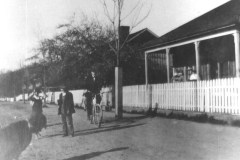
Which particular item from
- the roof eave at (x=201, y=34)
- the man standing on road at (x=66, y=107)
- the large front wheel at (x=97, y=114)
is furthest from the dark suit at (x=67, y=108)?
the roof eave at (x=201, y=34)

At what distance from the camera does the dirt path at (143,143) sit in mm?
8391

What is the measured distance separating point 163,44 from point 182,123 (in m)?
7.36

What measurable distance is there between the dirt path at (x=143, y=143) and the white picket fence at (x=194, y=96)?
1.21m

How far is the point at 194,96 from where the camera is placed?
1509 centimetres

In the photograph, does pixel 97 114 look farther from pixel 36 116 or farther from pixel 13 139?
pixel 13 139

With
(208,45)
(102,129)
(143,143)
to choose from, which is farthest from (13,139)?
(208,45)

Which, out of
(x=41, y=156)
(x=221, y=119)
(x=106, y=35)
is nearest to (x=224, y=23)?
(x=221, y=119)

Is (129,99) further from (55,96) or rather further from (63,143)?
(55,96)

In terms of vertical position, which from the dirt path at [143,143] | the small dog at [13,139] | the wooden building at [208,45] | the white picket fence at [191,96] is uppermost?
the wooden building at [208,45]

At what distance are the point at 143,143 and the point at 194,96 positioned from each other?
5826 mm

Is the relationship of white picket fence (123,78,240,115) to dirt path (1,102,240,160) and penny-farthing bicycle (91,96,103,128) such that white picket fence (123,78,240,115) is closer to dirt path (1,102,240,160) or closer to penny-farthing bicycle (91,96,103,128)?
dirt path (1,102,240,160)

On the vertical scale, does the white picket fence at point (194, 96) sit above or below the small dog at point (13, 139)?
above

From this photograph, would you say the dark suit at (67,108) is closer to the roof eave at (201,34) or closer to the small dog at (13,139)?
the small dog at (13,139)

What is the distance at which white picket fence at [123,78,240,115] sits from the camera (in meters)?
12.9
